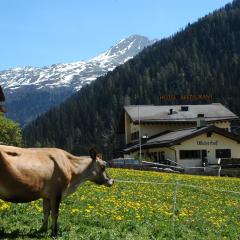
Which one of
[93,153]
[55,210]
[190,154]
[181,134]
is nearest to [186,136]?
[190,154]

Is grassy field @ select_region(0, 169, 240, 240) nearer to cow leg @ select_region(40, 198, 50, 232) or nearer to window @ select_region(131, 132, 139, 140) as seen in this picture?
cow leg @ select_region(40, 198, 50, 232)

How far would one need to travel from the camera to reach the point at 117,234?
13531 mm

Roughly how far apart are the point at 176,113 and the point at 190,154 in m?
18.6

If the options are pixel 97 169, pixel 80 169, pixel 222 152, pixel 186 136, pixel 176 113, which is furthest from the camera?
pixel 176 113

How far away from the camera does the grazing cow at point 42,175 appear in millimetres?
12109

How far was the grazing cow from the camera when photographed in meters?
12.1

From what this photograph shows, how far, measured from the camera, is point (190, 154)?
80188 millimetres

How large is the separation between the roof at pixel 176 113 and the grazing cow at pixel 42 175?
3134 inches

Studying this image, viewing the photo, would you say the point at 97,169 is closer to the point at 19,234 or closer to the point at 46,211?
the point at 46,211

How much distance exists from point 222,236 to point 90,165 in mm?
4157

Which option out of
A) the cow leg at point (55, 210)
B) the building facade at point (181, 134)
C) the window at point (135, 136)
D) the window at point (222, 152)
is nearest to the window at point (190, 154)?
the building facade at point (181, 134)

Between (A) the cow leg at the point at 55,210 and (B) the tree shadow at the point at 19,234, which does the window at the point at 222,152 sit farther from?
(B) the tree shadow at the point at 19,234

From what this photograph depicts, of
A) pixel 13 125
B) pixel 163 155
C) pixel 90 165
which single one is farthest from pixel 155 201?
pixel 13 125

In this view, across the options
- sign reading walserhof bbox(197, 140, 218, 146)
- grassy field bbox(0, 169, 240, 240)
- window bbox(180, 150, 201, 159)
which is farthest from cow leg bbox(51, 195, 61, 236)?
sign reading walserhof bbox(197, 140, 218, 146)
